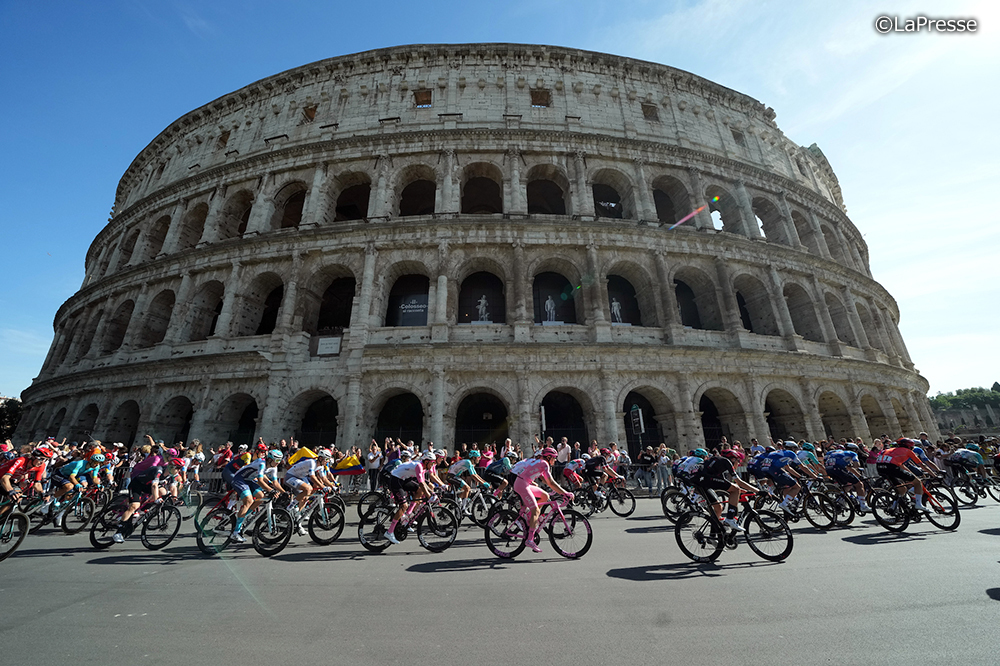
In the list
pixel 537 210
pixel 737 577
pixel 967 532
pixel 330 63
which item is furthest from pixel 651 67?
pixel 737 577

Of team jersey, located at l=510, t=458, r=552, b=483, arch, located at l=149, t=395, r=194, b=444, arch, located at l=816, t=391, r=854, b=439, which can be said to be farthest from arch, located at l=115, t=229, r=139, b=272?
arch, located at l=816, t=391, r=854, b=439

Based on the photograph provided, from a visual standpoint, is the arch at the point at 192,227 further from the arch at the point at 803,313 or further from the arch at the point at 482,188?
the arch at the point at 803,313

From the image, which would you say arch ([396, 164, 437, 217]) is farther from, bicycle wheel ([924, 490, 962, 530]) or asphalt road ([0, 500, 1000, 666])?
bicycle wheel ([924, 490, 962, 530])

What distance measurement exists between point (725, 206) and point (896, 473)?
1795 cm

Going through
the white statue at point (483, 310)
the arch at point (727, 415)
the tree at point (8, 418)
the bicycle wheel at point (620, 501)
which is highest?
the white statue at point (483, 310)

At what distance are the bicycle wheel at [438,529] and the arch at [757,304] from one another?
18051 millimetres

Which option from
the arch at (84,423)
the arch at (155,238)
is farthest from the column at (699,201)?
the arch at (84,423)

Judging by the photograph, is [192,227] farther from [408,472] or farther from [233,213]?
[408,472]

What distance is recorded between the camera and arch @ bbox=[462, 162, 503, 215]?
66.5 ft

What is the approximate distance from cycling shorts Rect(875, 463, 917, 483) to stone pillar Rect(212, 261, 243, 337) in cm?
2237

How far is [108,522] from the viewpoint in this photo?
7.23 m

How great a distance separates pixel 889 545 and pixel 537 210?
68.2ft

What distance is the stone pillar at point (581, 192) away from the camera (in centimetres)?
1909

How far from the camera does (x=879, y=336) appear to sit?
22719mm
